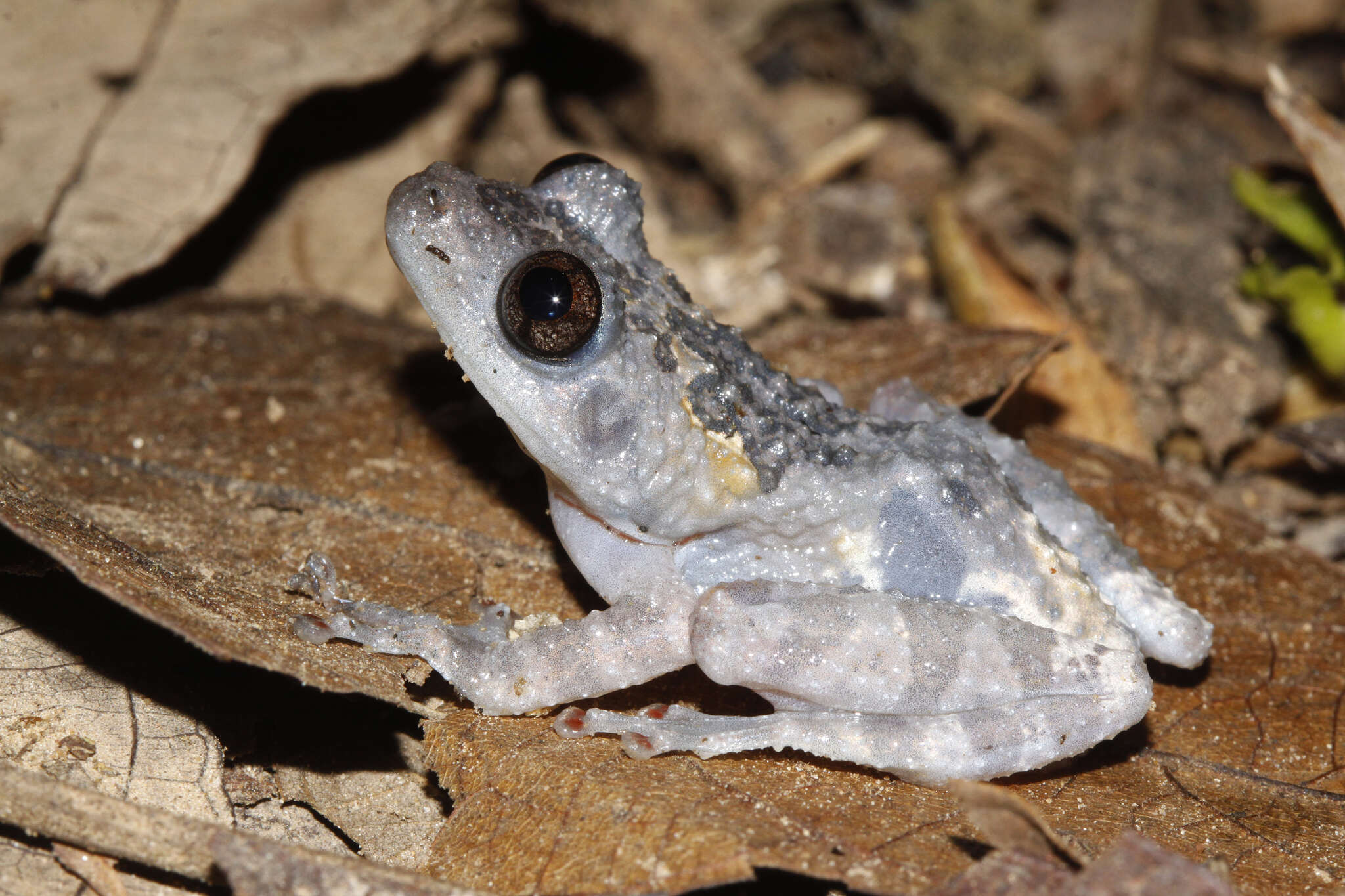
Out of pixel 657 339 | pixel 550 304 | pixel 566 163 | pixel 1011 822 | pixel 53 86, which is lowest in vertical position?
pixel 1011 822

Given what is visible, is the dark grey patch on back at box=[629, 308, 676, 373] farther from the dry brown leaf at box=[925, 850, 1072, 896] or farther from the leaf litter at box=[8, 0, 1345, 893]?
the dry brown leaf at box=[925, 850, 1072, 896]

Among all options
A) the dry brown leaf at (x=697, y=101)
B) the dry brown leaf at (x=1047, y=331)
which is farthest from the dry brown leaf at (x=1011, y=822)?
the dry brown leaf at (x=697, y=101)

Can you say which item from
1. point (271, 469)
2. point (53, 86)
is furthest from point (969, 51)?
point (271, 469)

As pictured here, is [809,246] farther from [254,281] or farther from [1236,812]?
[1236,812]

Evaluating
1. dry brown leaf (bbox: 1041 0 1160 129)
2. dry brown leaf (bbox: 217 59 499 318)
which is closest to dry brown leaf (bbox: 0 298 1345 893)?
dry brown leaf (bbox: 217 59 499 318)

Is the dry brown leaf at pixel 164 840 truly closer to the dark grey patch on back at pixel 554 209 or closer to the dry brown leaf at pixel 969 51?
the dark grey patch on back at pixel 554 209

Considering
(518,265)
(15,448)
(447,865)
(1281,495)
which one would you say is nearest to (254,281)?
(15,448)

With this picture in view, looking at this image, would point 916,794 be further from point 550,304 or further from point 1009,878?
point 550,304
